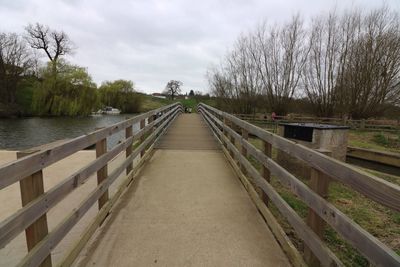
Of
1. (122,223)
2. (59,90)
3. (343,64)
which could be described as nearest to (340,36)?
(343,64)

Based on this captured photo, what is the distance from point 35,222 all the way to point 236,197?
2.68m

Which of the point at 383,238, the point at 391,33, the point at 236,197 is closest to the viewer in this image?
the point at 383,238

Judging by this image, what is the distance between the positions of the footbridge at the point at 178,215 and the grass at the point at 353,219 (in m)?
0.45

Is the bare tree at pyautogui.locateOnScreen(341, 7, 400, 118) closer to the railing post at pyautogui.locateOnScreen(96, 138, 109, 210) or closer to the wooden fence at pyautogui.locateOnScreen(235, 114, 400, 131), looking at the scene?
the wooden fence at pyautogui.locateOnScreen(235, 114, 400, 131)

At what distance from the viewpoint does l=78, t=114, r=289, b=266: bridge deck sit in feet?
8.08

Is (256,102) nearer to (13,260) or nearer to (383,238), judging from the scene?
(383,238)

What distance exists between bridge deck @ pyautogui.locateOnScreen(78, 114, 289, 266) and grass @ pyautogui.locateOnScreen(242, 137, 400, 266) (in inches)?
21.8

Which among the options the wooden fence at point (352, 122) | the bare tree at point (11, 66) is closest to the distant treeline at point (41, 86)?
the bare tree at point (11, 66)

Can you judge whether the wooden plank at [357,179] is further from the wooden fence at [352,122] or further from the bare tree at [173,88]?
the bare tree at [173,88]

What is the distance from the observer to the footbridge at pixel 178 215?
166 cm

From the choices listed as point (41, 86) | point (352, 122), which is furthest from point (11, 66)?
point (352, 122)

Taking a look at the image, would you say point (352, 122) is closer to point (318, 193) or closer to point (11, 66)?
point (318, 193)

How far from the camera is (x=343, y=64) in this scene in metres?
21.1

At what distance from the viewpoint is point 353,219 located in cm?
413
